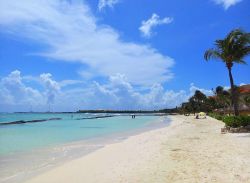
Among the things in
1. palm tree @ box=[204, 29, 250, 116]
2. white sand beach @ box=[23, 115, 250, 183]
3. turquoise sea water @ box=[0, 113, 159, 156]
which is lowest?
white sand beach @ box=[23, 115, 250, 183]

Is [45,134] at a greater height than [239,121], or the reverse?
[239,121]

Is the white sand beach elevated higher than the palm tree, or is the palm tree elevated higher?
the palm tree

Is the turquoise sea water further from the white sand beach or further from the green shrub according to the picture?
the green shrub

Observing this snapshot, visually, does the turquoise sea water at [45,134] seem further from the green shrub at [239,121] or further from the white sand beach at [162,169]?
the green shrub at [239,121]

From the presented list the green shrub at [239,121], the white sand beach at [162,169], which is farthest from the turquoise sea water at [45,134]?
the green shrub at [239,121]

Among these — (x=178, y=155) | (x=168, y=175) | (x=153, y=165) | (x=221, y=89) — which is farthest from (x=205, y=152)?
(x=221, y=89)

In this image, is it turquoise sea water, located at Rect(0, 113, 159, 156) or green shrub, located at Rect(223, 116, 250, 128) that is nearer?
turquoise sea water, located at Rect(0, 113, 159, 156)

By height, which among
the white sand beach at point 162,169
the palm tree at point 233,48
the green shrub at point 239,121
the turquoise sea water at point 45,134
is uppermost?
the palm tree at point 233,48

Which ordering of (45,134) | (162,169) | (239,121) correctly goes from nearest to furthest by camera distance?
(162,169)
(239,121)
(45,134)

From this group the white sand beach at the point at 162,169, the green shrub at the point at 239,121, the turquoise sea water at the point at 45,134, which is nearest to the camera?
the white sand beach at the point at 162,169

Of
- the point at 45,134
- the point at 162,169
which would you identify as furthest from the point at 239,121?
the point at 45,134

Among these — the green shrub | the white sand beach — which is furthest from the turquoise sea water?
the green shrub

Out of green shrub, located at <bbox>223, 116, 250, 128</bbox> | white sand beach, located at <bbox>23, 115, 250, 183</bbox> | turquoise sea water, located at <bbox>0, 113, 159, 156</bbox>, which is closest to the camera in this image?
white sand beach, located at <bbox>23, 115, 250, 183</bbox>

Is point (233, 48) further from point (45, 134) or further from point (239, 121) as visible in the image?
point (45, 134)
